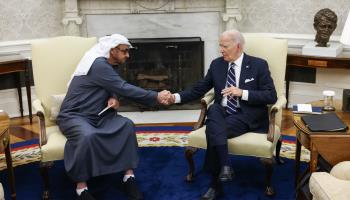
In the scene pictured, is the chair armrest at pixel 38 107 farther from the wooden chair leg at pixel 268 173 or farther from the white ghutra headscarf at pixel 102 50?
the wooden chair leg at pixel 268 173

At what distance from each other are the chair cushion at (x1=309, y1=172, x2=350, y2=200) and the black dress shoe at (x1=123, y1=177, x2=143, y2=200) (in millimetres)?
1172

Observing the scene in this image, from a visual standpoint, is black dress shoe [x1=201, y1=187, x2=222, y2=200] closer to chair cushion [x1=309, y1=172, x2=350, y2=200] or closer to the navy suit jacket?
the navy suit jacket

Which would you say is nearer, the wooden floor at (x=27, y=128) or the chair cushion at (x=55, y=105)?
the chair cushion at (x=55, y=105)

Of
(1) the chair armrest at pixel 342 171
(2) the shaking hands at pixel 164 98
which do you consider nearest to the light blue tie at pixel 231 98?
(2) the shaking hands at pixel 164 98

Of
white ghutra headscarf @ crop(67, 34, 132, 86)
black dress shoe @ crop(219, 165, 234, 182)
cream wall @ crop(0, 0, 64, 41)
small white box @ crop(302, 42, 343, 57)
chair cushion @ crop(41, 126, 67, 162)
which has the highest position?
cream wall @ crop(0, 0, 64, 41)

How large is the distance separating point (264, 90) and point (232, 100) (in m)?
0.23

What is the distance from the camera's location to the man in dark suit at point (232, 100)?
2926 mm

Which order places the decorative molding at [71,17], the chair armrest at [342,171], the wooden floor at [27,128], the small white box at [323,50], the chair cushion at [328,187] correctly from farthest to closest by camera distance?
the decorative molding at [71,17], the small white box at [323,50], the wooden floor at [27,128], the chair armrest at [342,171], the chair cushion at [328,187]

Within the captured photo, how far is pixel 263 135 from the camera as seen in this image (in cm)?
300

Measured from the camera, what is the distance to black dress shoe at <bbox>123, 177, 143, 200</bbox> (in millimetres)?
2982

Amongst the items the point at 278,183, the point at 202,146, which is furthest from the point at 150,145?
the point at 278,183

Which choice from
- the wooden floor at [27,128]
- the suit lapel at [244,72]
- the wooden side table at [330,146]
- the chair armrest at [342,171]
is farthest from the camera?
the wooden floor at [27,128]

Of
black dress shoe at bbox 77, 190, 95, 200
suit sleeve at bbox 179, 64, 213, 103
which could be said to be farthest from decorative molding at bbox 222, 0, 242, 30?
black dress shoe at bbox 77, 190, 95, 200

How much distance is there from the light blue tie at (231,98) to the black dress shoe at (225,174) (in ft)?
1.50
